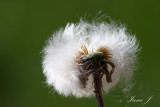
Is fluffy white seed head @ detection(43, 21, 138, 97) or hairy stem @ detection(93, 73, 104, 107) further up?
fluffy white seed head @ detection(43, 21, 138, 97)

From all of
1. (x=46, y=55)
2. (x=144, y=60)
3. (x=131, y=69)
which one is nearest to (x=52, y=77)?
(x=46, y=55)

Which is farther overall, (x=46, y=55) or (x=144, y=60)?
(x=144, y=60)

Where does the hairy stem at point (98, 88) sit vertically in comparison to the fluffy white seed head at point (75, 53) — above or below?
below

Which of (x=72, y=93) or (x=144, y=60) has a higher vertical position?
(x=144, y=60)

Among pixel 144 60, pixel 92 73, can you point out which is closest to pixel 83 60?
pixel 92 73

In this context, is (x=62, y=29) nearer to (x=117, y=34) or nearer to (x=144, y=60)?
(x=117, y=34)

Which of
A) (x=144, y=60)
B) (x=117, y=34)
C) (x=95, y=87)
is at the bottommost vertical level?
(x=95, y=87)
